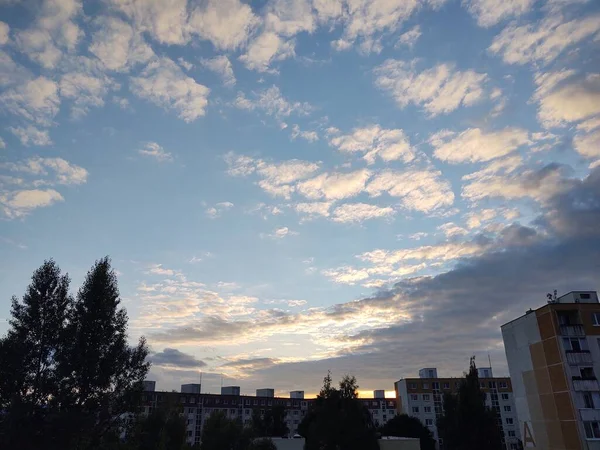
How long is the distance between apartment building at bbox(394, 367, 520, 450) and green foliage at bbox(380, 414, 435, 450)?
17.8 m

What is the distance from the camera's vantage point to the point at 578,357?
51.8 meters

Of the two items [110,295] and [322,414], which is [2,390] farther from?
[322,414]

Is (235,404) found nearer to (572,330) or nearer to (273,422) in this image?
(273,422)

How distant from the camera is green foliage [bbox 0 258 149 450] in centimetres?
2977

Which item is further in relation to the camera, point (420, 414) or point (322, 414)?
point (420, 414)

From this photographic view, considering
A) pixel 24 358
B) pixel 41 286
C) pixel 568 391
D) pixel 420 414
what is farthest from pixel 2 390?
pixel 420 414

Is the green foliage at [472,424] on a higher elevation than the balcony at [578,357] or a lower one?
lower

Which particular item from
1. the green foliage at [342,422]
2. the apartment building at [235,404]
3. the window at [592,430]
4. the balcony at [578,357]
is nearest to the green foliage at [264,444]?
the green foliage at [342,422]

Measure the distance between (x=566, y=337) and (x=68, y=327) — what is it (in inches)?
2103

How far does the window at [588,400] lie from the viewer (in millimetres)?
49906

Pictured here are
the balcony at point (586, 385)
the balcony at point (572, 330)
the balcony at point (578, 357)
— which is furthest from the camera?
the balcony at point (572, 330)

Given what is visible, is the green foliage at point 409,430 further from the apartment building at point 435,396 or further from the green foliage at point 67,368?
the green foliage at point 67,368

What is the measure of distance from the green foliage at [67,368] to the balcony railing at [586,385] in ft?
154

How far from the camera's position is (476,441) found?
54.2 m
